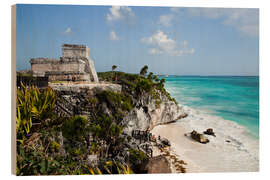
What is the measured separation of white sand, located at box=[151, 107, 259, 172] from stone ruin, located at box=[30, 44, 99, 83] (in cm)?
326

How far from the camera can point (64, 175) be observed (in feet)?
9.37

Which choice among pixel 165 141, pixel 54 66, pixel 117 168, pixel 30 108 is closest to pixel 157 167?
pixel 117 168

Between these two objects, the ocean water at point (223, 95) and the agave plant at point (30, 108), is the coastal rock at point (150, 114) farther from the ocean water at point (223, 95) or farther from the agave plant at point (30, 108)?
the agave plant at point (30, 108)

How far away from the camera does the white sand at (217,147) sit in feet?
10.4

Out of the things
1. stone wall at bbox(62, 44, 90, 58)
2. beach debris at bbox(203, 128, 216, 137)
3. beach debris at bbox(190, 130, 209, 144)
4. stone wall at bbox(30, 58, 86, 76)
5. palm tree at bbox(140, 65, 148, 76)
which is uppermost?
stone wall at bbox(62, 44, 90, 58)

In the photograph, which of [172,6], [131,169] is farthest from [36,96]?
[172,6]

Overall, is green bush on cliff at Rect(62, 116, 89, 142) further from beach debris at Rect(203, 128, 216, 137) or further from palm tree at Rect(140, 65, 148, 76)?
beach debris at Rect(203, 128, 216, 137)

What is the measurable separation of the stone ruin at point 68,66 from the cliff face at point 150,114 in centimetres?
191

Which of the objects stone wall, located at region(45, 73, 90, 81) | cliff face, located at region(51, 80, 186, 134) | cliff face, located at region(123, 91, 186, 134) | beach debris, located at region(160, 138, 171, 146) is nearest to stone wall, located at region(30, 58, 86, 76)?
stone wall, located at region(45, 73, 90, 81)

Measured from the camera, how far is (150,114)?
4.84m

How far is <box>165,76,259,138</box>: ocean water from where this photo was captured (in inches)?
126

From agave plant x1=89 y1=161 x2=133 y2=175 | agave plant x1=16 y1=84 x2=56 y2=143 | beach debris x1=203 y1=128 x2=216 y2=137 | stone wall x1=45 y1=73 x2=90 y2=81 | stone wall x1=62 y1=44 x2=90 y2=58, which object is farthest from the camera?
beach debris x1=203 y1=128 x2=216 y2=137

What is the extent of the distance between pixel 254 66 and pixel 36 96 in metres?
5.34
